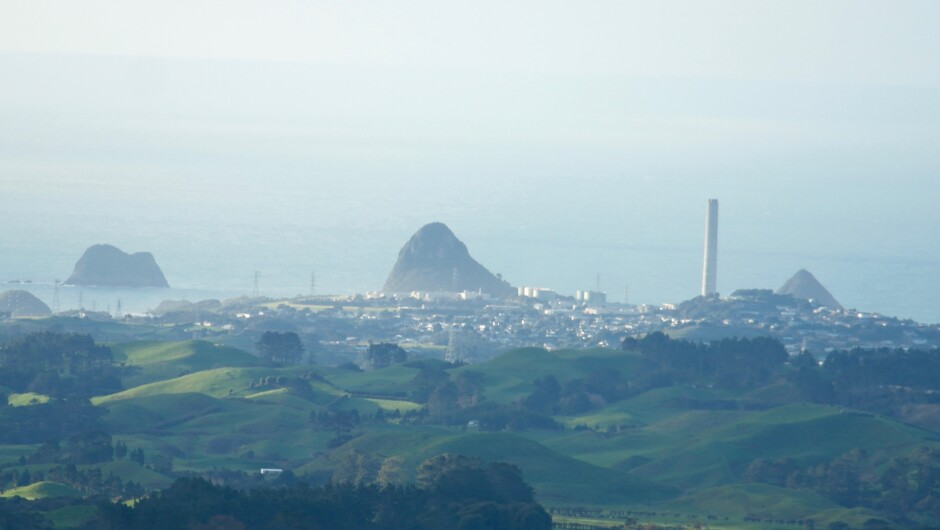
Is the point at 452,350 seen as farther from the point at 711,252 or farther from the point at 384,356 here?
the point at 711,252

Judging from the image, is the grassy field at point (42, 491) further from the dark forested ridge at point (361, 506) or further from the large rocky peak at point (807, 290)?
the large rocky peak at point (807, 290)

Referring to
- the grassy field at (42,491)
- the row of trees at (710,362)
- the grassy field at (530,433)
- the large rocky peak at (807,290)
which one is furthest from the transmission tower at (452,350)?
the grassy field at (42,491)

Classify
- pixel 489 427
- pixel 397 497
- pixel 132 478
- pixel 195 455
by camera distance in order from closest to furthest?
pixel 397 497
pixel 132 478
pixel 195 455
pixel 489 427

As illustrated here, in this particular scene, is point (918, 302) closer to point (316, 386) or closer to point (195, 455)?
point (316, 386)

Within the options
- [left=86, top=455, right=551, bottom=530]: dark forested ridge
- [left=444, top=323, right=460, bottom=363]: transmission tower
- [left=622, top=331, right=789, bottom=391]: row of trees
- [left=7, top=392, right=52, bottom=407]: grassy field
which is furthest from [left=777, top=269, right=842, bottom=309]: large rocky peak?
[left=86, top=455, right=551, bottom=530]: dark forested ridge

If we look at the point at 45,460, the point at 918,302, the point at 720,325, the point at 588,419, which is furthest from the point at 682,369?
the point at 918,302

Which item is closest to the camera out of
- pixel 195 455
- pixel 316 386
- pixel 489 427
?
pixel 195 455

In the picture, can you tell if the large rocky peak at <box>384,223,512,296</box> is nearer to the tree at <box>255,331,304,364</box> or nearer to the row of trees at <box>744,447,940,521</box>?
the tree at <box>255,331,304,364</box>

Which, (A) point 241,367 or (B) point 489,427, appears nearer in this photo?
(B) point 489,427
